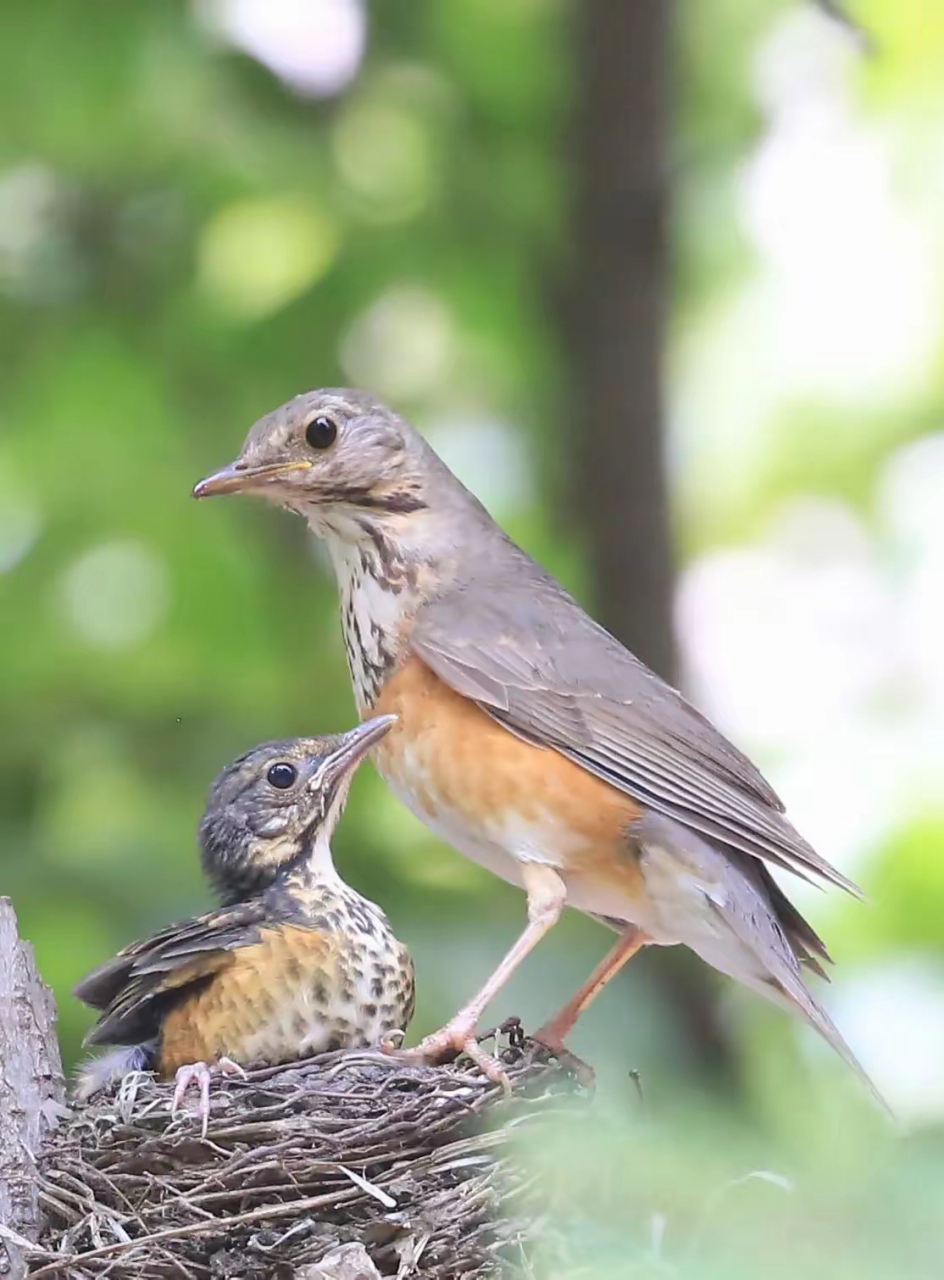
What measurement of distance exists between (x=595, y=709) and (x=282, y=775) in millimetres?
664

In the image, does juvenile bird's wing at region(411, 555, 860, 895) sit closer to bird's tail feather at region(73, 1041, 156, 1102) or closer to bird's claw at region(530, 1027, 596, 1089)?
bird's claw at region(530, 1027, 596, 1089)

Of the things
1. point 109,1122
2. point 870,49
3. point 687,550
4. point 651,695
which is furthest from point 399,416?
point 687,550

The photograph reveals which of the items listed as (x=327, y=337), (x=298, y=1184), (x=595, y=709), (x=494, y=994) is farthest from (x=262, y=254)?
(x=298, y=1184)

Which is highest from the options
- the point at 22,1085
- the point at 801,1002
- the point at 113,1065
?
the point at 801,1002

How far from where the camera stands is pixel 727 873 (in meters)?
2.85

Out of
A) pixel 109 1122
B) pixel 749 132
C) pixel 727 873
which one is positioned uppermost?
pixel 749 132

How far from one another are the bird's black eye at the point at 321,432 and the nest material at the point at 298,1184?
3.84 ft

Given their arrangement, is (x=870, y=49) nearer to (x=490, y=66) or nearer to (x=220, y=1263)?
(x=490, y=66)

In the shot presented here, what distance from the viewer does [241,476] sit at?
118 inches

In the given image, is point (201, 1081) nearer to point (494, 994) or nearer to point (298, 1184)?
point (298, 1184)

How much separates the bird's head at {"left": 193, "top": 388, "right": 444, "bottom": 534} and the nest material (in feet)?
3.51

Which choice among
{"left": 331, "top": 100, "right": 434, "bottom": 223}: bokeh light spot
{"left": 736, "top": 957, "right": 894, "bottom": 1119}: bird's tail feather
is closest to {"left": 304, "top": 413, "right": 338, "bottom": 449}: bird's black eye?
{"left": 736, "top": 957, "right": 894, "bottom": 1119}: bird's tail feather

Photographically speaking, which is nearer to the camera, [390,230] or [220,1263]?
[220,1263]

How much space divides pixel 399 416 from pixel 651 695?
756 mm
